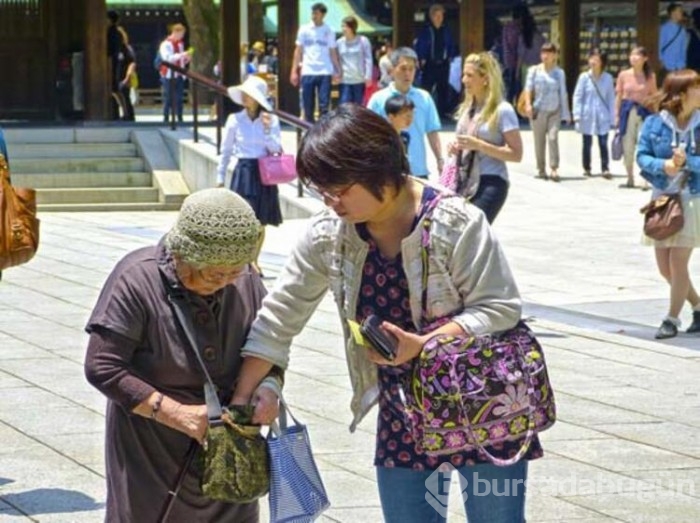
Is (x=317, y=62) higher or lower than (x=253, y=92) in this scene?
higher

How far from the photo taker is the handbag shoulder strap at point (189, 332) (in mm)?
4098

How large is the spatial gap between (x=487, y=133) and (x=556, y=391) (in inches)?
85.8

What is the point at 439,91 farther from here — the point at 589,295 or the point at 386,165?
the point at 386,165

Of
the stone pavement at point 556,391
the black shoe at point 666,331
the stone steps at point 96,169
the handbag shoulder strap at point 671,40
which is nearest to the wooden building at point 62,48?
the handbag shoulder strap at point 671,40

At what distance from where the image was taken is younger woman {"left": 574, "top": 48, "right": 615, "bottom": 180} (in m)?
21.6

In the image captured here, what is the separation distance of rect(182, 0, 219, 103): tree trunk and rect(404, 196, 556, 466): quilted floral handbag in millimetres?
29023

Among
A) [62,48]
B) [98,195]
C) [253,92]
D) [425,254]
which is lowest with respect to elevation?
[98,195]

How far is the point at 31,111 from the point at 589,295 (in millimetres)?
14093

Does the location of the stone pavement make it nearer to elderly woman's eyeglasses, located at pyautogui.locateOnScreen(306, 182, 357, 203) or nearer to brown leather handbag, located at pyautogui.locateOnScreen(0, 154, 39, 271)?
brown leather handbag, located at pyautogui.locateOnScreen(0, 154, 39, 271)

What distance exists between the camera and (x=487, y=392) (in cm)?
393

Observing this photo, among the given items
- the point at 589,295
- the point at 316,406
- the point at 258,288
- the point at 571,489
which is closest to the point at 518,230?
Answer: the point at 589,295

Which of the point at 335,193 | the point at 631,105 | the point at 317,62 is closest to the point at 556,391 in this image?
the point at 335,193

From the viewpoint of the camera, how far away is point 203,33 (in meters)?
32.9

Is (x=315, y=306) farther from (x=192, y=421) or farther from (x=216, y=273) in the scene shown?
(x=192, y=421)
